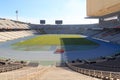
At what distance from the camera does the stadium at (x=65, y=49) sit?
2722cm

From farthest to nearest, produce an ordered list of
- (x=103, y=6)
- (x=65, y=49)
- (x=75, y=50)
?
(x=103, y=6), (x=65, y=49), (x=75, y=50)

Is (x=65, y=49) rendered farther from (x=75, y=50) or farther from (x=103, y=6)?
(x=103, y=6)

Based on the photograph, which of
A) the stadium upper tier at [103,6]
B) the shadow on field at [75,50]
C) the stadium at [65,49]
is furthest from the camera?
the stadium upper tier at [103,6]

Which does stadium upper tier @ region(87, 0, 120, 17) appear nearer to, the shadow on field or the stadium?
the stadium

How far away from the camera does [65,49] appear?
65.0 meters

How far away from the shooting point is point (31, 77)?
20.5 meters

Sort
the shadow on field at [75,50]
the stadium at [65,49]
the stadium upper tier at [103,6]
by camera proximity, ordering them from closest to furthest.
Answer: the stadium at [65,49] < the shadow on field at [75,50] < the stadium upper tier at [103,6]

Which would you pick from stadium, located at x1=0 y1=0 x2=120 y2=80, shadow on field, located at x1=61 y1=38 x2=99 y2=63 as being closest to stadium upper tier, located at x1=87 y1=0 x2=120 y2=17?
stadium, located at x1=0 y1=0 x2=120 y2=80

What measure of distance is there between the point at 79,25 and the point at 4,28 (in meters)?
54.8

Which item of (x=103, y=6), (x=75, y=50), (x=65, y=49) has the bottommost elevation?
(x=75, y=50)

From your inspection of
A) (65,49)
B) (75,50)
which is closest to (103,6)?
(75,50)

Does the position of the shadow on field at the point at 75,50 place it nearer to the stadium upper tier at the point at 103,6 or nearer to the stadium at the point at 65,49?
the stadium at the point at 65,49

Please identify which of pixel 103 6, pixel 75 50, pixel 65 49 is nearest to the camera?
pixel 75 50

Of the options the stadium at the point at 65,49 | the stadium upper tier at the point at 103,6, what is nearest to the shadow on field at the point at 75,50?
the stadium at the point at 65,49
